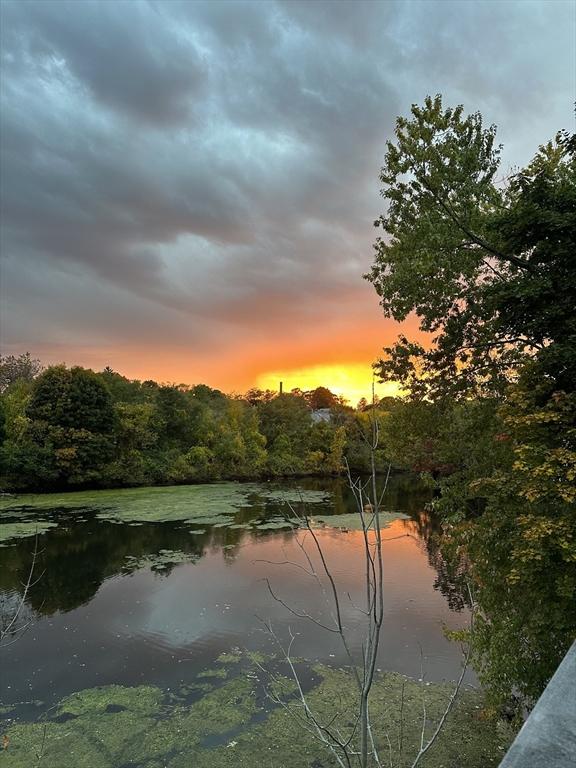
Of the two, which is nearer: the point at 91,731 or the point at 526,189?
the point at 91,731

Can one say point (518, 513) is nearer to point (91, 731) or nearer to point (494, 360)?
point (494, 360)

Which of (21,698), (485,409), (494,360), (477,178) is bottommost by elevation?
(21,698)

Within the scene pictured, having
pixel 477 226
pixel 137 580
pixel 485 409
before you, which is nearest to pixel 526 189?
pixel 477 226

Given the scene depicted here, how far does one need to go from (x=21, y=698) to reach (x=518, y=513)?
723 centimetres

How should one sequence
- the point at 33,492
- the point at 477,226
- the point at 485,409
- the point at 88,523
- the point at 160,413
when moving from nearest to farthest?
the point at 477,226, the point at 485,409, the point at 88,523, the point at 33,492, the point at 160,413

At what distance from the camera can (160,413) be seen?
123ft

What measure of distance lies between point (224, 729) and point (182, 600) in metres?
5.38

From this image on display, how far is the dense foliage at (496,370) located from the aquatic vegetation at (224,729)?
79cm

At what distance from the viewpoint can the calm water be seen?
26.3ft

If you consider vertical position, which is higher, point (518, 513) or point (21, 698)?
point (518, 513)

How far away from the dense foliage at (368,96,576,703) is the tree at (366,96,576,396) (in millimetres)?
29

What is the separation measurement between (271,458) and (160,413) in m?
9.91

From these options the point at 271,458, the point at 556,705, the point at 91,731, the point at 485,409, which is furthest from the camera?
the point at 271,458

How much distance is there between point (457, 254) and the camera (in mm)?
8961
